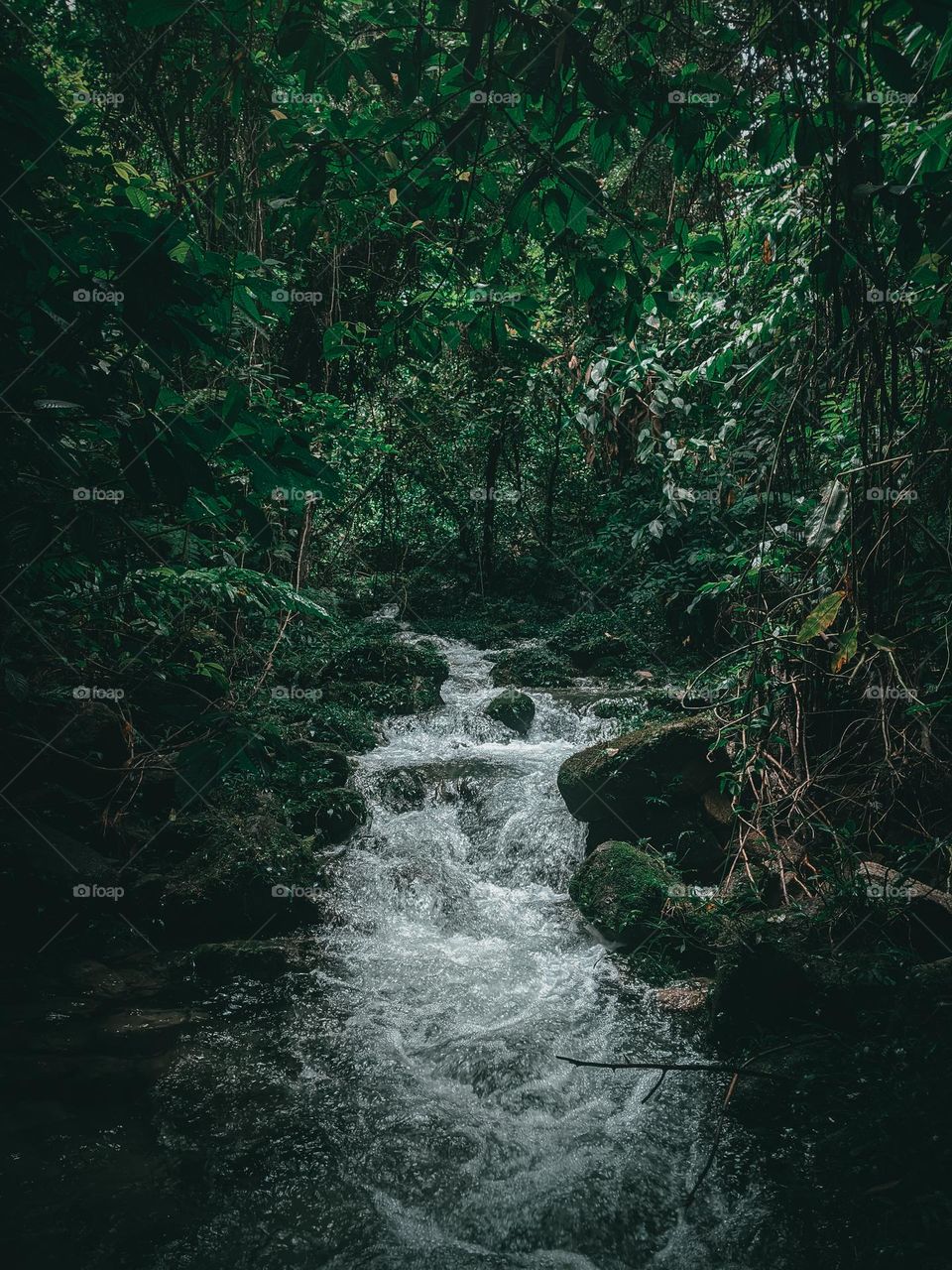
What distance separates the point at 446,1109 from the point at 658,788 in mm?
3279

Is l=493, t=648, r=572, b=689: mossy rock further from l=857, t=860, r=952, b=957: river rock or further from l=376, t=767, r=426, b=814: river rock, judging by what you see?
l=857, t=860, r=952, b=957: river rock

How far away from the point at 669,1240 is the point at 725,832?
3473mm

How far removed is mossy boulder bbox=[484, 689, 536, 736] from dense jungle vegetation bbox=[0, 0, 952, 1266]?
3.47 ft

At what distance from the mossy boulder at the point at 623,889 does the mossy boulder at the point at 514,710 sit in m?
3.60

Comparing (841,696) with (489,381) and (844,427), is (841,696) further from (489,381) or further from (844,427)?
(489,381)

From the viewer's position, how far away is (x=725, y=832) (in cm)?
607

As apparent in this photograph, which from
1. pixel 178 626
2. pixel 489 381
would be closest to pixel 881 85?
pixel 178 626

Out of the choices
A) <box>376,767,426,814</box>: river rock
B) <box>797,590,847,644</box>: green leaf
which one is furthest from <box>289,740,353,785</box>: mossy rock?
<box>797,590,847,644</box>: green leaf

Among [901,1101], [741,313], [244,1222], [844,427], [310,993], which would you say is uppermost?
[741,313]

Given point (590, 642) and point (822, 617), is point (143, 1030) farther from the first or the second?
point (590, 642)

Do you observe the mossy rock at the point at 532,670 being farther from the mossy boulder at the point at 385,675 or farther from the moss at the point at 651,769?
the moss at the point at 651,769

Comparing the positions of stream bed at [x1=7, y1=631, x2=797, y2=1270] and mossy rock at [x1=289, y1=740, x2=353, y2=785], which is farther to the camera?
mossy rock at [x1=289, y1=740, x2=353, y2=785]

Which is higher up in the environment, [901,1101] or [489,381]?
[489,381]

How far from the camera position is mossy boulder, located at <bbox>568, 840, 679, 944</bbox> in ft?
17.4
